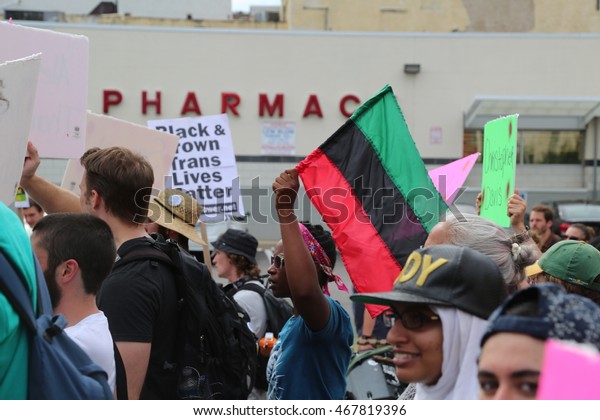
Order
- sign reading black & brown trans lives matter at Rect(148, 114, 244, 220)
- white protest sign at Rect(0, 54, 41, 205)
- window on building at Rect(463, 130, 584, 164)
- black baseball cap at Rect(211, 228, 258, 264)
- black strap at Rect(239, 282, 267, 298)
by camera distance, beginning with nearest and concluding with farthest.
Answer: white protest sign at Rect(0, 54, 41, 205) < black strap at Rect(239, 282, 267, 298) < black baseball cap at Rect(211, 228, 258, 264) < sign reading black & brown trans lives matter at Rect(148, 114, 244, 220) < window on building at Rect(463, 130, 584, 164)

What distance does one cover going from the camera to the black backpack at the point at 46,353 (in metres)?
2.30

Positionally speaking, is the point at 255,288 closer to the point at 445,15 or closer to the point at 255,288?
the point at 255,288

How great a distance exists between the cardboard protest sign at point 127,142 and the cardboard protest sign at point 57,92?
1.22 m

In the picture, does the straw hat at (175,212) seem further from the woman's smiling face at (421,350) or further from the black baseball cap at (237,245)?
the woman's smiling face at (421,350)

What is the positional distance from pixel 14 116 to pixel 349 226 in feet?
5.38

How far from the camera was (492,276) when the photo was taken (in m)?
2.67

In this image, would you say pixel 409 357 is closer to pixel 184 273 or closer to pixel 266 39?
pixel 184 273

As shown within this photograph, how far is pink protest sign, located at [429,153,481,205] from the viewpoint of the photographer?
18.7 ft

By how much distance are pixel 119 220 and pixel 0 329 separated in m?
1.75

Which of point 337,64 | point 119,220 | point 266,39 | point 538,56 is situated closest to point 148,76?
point 266,39

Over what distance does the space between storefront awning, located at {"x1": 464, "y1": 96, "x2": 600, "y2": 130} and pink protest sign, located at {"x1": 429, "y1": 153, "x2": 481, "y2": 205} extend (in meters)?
20.7

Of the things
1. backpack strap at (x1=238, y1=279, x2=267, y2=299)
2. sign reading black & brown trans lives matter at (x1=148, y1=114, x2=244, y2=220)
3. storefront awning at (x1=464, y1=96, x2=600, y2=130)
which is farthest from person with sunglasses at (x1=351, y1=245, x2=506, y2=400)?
storefront awning at (x1=464, y1=96, x2=600, y2=130)

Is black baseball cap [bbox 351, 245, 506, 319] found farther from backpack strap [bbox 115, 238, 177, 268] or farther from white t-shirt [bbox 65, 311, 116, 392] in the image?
backpack strap [bbox 115, 238, 177, 268]

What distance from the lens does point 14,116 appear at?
356 cm
